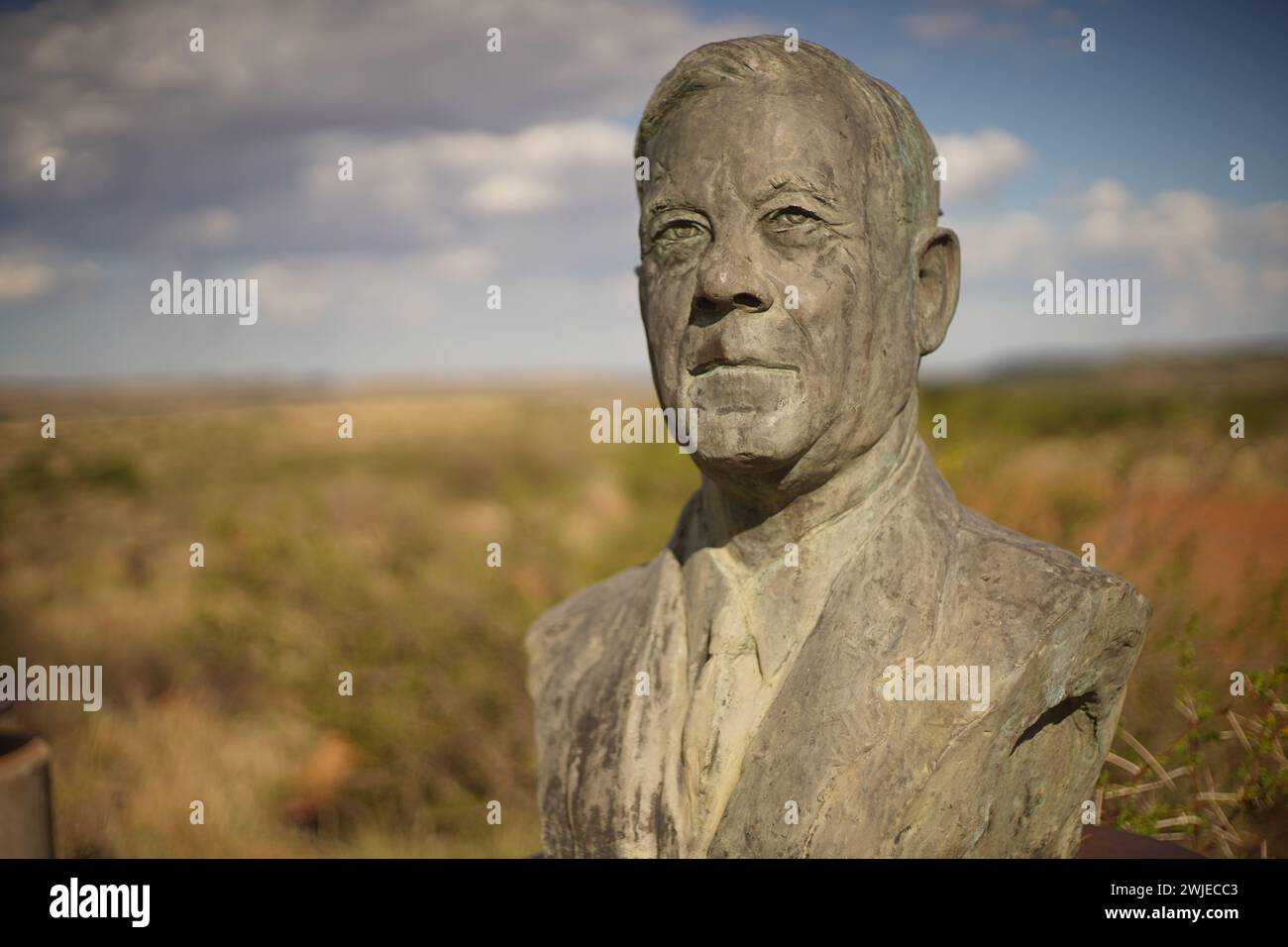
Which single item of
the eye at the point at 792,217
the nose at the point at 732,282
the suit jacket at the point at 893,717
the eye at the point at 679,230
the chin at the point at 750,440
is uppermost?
the eye at the point at 679,230

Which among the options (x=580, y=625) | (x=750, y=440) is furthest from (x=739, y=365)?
(x=580, y=625)

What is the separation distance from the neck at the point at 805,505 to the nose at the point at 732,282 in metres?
0.48

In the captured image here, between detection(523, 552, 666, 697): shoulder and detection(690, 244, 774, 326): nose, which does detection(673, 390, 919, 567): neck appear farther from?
detection(690, 244, 774, 326): nose

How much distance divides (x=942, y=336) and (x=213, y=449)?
808 inches

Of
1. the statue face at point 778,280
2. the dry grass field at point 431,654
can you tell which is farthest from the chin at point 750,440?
the dry grass field at point 431,654

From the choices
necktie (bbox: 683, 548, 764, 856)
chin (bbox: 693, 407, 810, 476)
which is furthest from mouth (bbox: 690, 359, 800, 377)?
necktie (bbox: 683, 548, 764, 856)

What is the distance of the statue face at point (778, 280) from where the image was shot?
2.62 meters

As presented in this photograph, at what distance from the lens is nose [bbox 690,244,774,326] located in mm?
2602

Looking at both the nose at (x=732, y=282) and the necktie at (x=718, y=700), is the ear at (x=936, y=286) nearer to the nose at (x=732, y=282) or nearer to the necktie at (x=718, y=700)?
the nose at (x=732, y=282)

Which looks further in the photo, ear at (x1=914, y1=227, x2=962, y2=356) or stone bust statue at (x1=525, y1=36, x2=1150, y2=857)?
ear at (x1=914, y1=227, x2=962, y2=356)

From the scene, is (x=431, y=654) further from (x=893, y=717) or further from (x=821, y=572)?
(x=893, y=717)

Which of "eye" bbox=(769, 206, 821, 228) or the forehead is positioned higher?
the forehead

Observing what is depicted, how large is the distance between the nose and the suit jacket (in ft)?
1.99

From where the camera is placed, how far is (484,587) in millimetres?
8227
